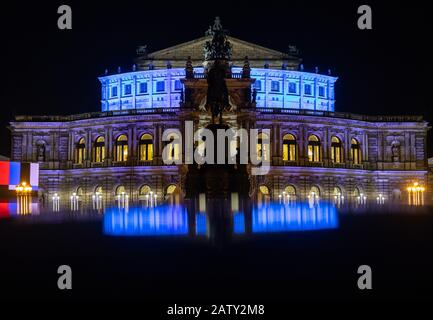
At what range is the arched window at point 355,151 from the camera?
71.2 metres

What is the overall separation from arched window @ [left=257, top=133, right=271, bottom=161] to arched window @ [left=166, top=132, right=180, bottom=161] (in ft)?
30.8

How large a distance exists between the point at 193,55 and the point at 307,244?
71.9 m

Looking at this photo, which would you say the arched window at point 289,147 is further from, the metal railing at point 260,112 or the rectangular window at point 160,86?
the rectangular window at point 160,86

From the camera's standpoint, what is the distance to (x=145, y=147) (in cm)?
6712

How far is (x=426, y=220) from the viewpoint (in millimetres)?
14438

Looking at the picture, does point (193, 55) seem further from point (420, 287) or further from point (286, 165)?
point (420, 287)

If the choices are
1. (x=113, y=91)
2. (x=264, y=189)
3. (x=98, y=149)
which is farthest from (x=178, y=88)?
(x=264, y=189)

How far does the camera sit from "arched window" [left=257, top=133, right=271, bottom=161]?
65.6 metres

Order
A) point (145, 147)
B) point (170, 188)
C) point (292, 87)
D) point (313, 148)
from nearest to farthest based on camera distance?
point (170, 188) < point (145, 147) < point (313, 148) < point (292, 87)

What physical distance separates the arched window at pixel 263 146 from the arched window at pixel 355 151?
12.1 m

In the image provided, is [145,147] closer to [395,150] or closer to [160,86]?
[160,86]

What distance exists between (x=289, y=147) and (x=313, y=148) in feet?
11.2

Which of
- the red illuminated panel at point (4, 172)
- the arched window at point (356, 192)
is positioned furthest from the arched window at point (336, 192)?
the red illuminated panel at point (4, 172)

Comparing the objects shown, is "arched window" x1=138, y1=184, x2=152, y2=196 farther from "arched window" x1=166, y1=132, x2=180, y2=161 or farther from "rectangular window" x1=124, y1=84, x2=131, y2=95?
"rectangular window" x1=124, y1=84, x2=131, y2=95
